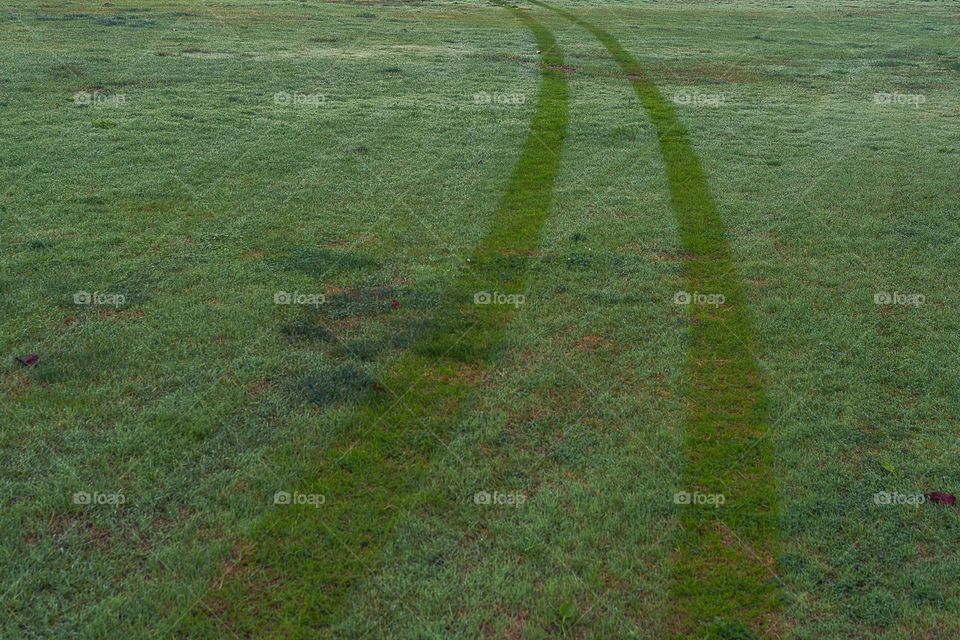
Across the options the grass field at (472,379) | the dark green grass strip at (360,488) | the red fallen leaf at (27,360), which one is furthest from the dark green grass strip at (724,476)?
the red fallen leaf at (27,360)

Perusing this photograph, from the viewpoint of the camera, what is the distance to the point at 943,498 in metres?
5.62

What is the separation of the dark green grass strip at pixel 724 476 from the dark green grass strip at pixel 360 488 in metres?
1.79

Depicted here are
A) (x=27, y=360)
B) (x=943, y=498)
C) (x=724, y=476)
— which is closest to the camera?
(x=943, y=498)

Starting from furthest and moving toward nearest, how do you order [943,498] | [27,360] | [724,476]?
[27,360] < [724,476] < [943,498]

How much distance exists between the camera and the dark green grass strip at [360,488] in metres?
4.64

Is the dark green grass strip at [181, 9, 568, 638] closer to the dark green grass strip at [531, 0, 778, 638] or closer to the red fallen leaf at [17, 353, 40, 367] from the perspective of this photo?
the dark green grass strip at [531, 0, 778, 638]

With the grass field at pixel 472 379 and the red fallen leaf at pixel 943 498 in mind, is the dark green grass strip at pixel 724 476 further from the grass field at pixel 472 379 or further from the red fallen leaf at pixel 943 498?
the red fallen leaf at pixel 943 498

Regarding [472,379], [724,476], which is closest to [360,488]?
[472,379]

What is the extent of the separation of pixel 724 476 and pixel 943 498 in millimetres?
1413

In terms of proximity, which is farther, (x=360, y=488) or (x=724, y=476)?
(x=724, y=476)

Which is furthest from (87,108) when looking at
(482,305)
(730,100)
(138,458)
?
(730,100)

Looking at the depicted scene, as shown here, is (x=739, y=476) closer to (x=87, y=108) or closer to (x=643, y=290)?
(x=643, y=290)

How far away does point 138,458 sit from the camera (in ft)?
19.0

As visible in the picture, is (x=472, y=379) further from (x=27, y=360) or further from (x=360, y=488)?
(x=27, y=360)
